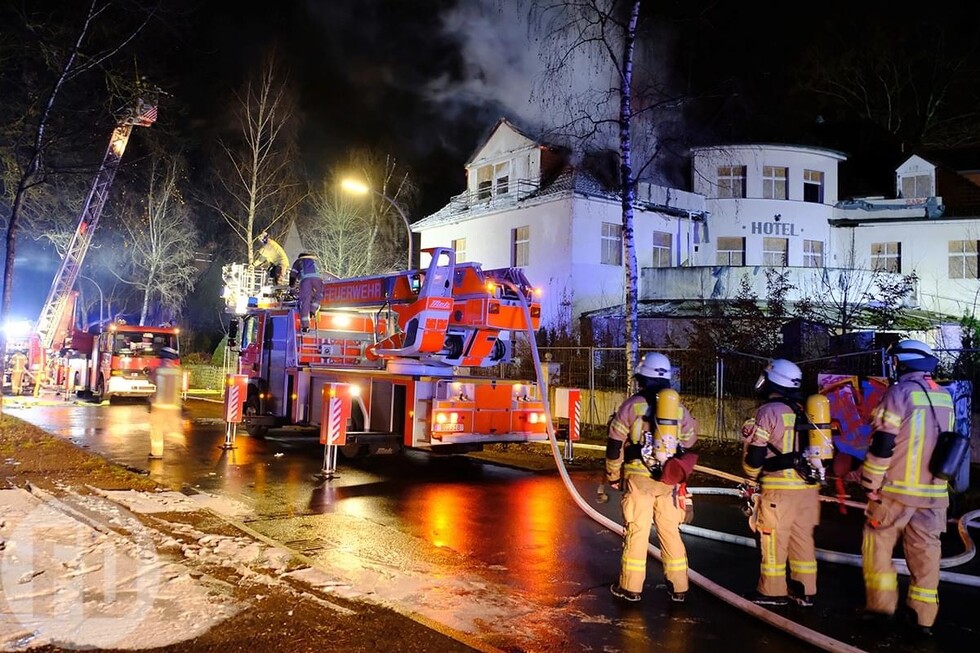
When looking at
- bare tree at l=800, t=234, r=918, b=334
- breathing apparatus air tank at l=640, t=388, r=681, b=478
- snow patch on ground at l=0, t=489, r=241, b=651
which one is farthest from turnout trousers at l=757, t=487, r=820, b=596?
bare tree at l=800, t=234, r=918, b=334

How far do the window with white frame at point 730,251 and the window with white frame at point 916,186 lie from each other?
6576 millimetres

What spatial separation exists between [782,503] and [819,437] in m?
0.54

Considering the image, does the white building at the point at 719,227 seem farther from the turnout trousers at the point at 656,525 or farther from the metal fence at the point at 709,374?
the turnout trousers at the point at 656,525

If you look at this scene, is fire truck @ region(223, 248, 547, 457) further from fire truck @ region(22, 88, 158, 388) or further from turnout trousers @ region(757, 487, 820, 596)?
fire truck @ region(22, 88, 158, 388)

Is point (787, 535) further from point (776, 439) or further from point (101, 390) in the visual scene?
point (101, 390)

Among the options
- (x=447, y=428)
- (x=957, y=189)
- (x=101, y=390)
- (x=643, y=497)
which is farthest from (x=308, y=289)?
(x=957, y=189)

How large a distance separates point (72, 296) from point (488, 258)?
48.8ft

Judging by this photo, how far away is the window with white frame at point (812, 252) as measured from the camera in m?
26.8

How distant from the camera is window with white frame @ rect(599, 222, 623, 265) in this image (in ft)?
85.3

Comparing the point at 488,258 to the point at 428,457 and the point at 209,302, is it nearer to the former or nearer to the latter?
the point at 428,457

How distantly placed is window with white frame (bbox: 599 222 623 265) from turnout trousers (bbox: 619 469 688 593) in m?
21.0

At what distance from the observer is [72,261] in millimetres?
23688

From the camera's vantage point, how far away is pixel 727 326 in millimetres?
14641

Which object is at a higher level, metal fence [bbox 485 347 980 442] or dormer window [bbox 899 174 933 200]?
dormer window [bbox 899 174 933 200]
